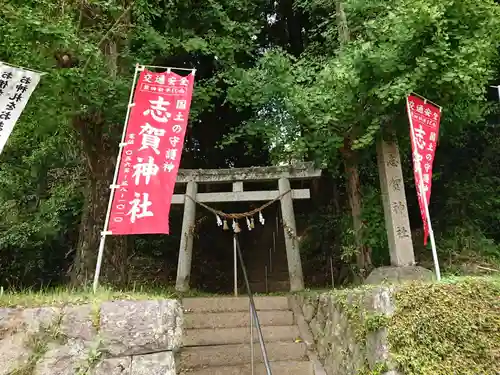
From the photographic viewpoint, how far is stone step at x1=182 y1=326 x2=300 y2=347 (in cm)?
573

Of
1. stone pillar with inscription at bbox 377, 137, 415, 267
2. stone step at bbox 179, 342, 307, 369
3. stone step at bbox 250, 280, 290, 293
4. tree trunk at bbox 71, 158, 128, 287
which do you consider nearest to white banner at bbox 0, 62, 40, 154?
tree trunk at bbox 71, 158, 128, 287

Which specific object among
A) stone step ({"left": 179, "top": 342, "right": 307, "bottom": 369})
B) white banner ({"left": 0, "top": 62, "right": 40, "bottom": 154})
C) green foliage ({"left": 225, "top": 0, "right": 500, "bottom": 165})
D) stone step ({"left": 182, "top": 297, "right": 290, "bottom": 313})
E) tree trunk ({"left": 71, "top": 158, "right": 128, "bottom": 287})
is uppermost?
green foliage ({"left": 225, "top": 0, "right": 500, "bottom": 165})

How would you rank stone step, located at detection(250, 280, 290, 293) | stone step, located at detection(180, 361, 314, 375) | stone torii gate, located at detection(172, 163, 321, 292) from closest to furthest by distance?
stone step, located at detection(180, 361, 314, 375) < stone torii gate, located at detection(172, 163, 321, 292) < stone step, located at detection(250, 280, 290, 293)

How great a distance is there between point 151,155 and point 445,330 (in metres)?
3.45

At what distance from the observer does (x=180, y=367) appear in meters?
5.17

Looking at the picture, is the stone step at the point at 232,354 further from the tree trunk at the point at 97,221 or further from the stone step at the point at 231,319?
the tree trunk at the point at 97,221

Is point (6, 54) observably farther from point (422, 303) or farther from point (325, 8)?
point (325, 8)

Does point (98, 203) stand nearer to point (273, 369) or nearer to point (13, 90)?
point (13, 90)

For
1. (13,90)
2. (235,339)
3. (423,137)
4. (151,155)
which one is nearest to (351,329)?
(235,339)

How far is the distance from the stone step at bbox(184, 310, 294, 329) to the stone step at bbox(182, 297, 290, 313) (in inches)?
6.5

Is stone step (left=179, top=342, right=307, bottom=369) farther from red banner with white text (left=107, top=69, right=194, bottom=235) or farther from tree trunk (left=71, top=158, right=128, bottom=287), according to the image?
red banner with white text (left=107, top=69, right=194, bottom=235)

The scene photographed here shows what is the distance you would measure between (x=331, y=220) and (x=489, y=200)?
11.3 feet

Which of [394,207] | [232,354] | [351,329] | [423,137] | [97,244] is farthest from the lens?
[97,244]

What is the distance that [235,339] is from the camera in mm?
5828
